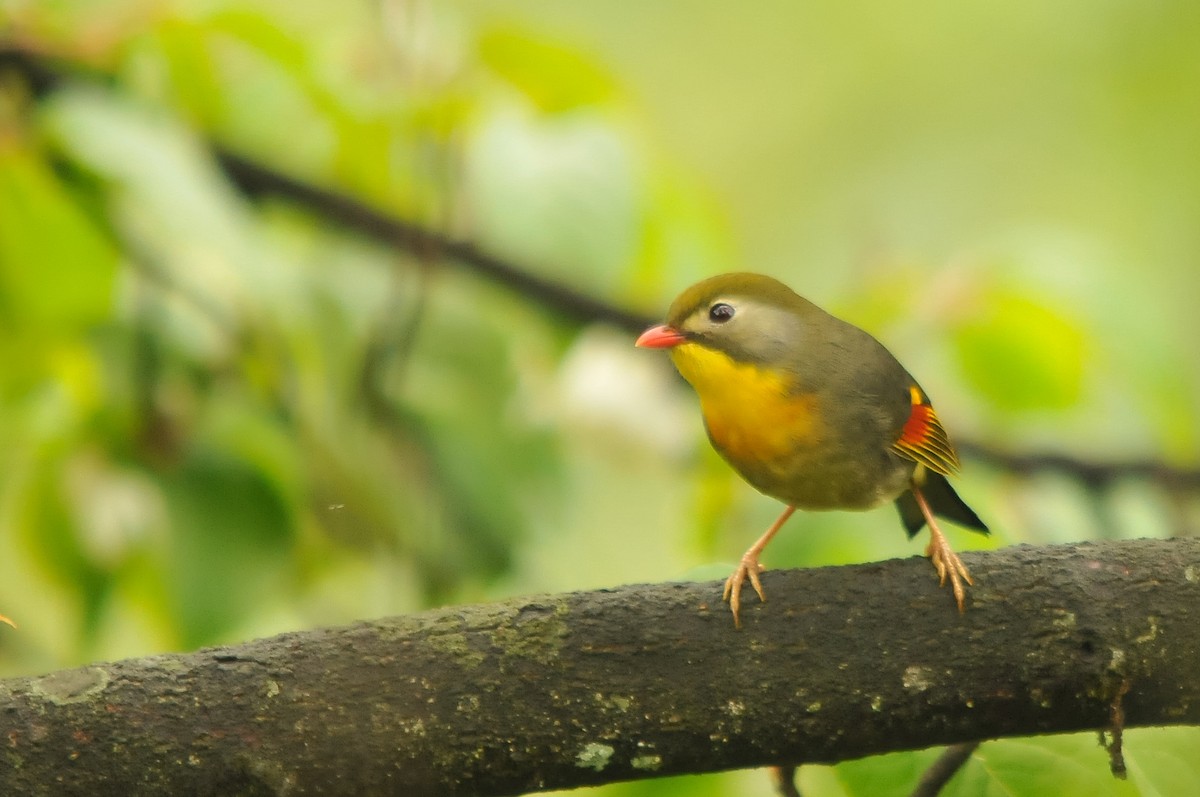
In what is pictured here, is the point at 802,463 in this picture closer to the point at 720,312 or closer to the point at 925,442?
the point at 925,442

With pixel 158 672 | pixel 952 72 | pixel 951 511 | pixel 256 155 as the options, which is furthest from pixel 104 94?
pixel 952 72

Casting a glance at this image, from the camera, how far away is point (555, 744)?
159cm

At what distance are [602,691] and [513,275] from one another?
208cm

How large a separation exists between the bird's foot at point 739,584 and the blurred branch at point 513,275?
174 cm

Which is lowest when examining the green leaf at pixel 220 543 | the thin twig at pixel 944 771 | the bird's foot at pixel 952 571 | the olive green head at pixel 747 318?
the thin twig at pixel 944 771

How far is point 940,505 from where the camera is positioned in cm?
237

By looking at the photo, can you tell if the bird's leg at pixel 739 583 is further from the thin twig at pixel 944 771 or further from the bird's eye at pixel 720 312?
the bird's eye at pixel 720 312

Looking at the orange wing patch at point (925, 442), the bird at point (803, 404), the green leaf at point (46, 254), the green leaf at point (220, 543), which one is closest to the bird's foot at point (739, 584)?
the bird at point (803, 404)

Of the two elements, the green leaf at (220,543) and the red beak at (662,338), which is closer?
the red beak at (662,338)

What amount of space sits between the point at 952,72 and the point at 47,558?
562 centimetres

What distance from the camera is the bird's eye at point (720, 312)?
2.31 metres

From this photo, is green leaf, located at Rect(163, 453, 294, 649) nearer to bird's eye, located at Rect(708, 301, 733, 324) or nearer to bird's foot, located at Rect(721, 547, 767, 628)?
bird's eye, located at Rect(708, 301, 733, 324)

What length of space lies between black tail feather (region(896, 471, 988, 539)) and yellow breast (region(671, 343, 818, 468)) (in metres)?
0.35

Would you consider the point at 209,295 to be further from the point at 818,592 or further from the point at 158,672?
the point at 818,592
